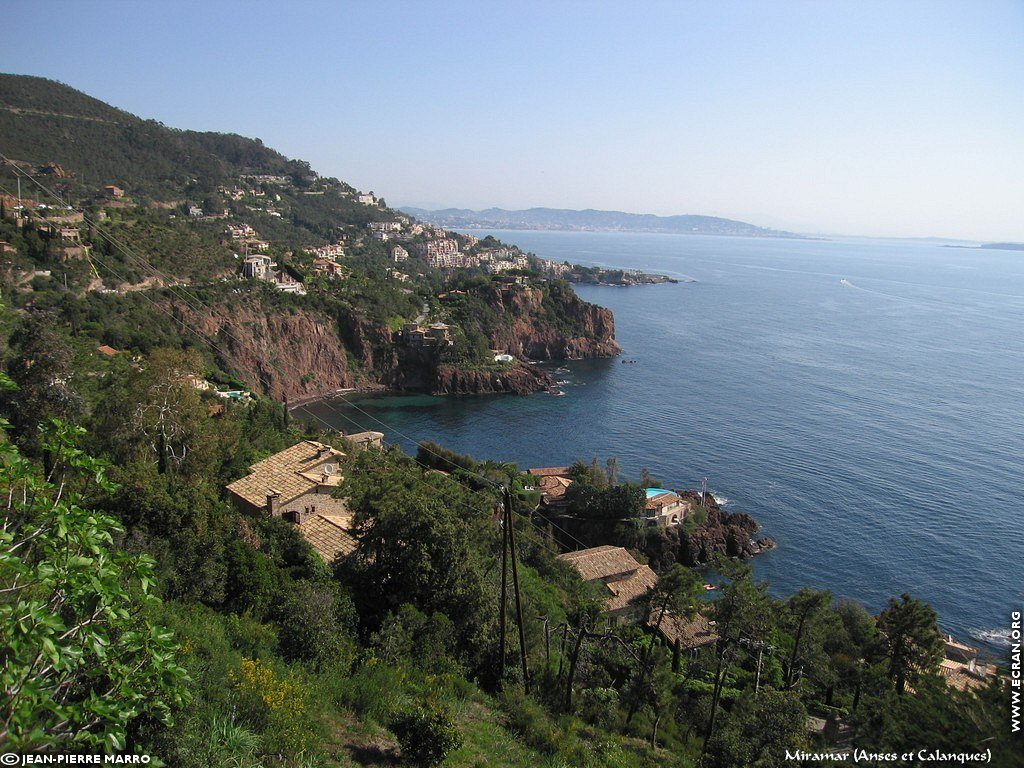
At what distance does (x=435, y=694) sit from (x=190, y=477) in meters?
9.27

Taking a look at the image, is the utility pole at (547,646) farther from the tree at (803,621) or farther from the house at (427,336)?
the house at (427,336)

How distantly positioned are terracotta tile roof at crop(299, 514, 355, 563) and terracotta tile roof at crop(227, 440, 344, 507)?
79 cm

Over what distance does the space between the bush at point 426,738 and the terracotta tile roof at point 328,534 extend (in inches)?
282

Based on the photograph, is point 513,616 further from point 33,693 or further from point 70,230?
point 70,230

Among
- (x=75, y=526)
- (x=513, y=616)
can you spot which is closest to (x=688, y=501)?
(x=513, y=616)

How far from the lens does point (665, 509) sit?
27875 millimetres

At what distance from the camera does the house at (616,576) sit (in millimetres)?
20344

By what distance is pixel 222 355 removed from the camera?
135ft

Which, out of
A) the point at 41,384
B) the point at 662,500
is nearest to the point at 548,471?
the point at 662,500

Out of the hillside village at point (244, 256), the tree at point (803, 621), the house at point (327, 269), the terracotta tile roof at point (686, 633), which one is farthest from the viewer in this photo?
the house at point (327, 269)

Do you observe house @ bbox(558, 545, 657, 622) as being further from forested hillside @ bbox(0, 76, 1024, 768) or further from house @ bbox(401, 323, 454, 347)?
house @ bbox(401, 323, 454, 347)

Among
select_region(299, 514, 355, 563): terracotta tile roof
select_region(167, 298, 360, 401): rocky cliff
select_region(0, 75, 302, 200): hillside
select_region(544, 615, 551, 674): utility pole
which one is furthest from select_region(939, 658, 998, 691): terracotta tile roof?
select_region(0, 75, 302, 200): hillside

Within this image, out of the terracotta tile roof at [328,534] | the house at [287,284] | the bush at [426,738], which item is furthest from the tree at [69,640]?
the house at [287,284]

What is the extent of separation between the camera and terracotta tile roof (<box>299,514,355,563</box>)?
14.5m
